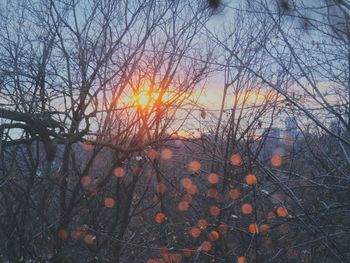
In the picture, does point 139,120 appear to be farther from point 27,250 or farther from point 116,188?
point 27,250

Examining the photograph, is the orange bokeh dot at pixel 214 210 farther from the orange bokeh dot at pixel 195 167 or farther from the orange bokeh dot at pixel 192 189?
the orange bokeh dot at pixel 192 189

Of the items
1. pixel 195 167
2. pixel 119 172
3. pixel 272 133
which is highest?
pixel 272 133

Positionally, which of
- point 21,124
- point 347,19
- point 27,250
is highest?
point 347,19

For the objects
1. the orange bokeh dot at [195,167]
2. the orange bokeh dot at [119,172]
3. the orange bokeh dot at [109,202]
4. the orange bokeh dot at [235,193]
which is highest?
the orange bokeh dot at [195,167]

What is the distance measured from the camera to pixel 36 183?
262 inches

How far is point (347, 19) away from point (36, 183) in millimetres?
5060

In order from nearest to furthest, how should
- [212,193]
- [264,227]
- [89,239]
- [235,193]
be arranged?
[264,227]
[235,193]
[212,193]
[89,239]

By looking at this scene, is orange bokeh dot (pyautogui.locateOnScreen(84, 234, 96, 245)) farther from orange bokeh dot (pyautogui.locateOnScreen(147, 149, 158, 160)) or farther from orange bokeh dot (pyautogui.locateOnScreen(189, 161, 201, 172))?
orange bokeh dot (pyautogui.locateOnScreen(189, 161, 201, 172))

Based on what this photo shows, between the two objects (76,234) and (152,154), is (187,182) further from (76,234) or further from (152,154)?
(76,234)

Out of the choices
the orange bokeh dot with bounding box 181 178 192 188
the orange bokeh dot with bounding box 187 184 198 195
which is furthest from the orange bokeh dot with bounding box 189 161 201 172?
the orange bokeh dot with bounding box 181 178 192 188

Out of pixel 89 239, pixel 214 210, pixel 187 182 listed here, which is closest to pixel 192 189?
pixel 187 182

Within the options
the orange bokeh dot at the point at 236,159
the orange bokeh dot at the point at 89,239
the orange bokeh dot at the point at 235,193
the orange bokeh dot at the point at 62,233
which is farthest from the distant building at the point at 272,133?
the orange bokeh dot at the point at 62,233

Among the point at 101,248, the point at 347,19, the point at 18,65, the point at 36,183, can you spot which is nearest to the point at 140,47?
the point at 18,65

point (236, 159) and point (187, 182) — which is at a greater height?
point (236, 159)
